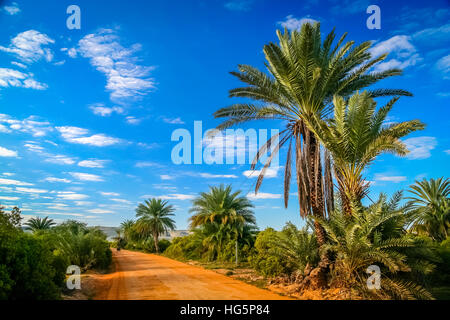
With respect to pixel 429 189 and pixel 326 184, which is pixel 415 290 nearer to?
pixel 326 184

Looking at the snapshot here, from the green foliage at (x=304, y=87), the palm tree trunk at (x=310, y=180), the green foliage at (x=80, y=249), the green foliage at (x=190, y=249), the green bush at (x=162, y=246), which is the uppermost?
the green foliage at (x=304, y=87)

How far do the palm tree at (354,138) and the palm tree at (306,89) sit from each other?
1017mm

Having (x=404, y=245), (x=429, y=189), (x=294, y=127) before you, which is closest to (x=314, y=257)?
(x=404, y=245)

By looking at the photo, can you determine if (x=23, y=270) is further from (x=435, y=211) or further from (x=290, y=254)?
(x=435, y=211)

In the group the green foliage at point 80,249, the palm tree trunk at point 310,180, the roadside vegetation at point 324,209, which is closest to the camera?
the roadside vegetation at point 324,209

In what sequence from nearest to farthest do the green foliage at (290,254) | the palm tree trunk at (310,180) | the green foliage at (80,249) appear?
the green foliage at (290,254)
the palm tree trunk at (310,180)
the green foliage at (80,249)

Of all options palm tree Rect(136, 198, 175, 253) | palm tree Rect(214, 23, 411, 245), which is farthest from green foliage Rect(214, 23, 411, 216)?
palm tree Rect(136, 198, 175, 253)

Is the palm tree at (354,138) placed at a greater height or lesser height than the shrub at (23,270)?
greater

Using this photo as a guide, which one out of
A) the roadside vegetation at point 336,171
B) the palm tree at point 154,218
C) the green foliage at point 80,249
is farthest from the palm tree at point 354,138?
the palm tree at point 154,218

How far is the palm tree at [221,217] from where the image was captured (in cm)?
2281

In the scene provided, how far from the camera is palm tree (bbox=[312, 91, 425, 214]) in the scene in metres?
10.4

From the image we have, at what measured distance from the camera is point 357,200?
34.6 feet

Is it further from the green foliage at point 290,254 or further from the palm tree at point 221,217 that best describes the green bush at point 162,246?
the green foliage at point 290,254
